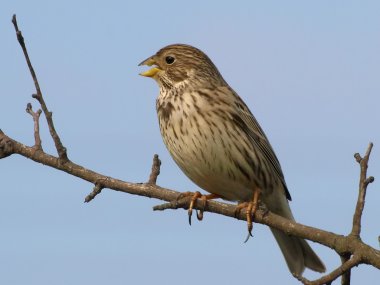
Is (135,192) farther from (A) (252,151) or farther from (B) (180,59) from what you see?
(B) (180,59)

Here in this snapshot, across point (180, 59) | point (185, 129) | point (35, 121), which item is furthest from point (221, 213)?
point (180, 59)

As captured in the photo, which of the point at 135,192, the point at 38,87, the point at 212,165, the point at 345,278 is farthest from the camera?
the point at 212,165

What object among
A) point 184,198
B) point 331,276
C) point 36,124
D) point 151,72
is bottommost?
point 331,276

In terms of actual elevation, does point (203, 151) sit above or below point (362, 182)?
above

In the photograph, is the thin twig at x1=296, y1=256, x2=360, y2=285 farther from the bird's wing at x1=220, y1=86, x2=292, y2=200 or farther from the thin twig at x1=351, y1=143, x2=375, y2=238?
the bird's wing at x1=220, y1=86, x2=292, y2=200

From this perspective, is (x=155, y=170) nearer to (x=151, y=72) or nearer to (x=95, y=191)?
(x=95, y=191)

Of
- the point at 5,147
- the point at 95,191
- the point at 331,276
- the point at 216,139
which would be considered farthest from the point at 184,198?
the point at 331,276

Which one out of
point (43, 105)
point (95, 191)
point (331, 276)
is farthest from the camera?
point (95, 191)

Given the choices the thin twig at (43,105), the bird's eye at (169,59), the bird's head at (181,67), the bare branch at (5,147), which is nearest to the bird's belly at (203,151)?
the bird's head at (181,67)
